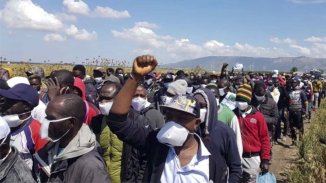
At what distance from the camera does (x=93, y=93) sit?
24.0 ft

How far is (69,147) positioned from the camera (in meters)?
2.40

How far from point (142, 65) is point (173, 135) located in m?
0.49

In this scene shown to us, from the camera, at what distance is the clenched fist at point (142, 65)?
2439 mm

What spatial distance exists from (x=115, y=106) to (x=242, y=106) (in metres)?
3.19

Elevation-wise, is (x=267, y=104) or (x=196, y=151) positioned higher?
(x=196, y=151)

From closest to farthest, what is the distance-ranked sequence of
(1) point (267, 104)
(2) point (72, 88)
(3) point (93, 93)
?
(2) point (72, 88), (3) point (93, 93), (1) point (267, 104)

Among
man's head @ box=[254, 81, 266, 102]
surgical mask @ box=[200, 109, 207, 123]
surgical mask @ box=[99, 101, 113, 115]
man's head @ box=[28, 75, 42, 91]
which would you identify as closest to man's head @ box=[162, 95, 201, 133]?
surgical mask @ box=[200, 109, 207, 123]

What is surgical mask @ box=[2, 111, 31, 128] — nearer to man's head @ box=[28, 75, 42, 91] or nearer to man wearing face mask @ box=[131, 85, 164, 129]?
man wearing face mask @ box=[131, 85, 164, 129]

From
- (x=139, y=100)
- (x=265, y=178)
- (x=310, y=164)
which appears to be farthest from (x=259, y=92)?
(x=139, y=100)

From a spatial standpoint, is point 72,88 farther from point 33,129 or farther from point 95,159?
point 95,159

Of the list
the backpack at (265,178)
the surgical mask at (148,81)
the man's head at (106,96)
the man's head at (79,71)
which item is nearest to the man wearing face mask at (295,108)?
the surgical mask at (148,81)

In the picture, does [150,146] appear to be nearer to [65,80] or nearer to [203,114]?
[203,114]

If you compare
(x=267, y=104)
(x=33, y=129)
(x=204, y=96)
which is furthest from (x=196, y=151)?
(x=267, y=104)

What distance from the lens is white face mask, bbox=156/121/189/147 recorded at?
2.58m
